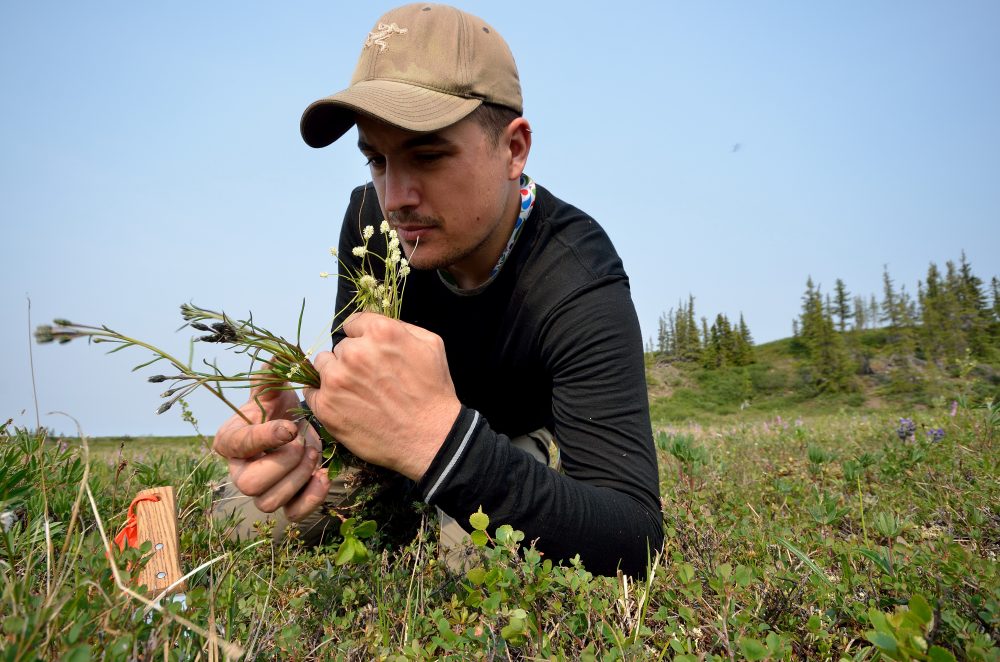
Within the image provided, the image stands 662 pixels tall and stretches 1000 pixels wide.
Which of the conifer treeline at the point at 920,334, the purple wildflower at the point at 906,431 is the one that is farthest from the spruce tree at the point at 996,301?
the purple wildflower at the point at 906,431

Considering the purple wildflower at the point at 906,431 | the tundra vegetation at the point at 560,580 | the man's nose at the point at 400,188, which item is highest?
the man's nose at the point at 400,188

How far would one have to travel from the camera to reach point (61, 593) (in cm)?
165

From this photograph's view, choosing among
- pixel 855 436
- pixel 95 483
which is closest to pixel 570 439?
A: pixel 95 483

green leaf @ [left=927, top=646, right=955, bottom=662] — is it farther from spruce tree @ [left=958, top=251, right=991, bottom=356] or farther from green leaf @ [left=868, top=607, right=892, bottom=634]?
spruce tree @ [left=958, top=251, right=991, bottom=356]

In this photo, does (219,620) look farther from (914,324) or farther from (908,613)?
(914,324)

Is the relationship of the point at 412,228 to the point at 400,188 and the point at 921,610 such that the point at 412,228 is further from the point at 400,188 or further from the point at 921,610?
the point at 921,610

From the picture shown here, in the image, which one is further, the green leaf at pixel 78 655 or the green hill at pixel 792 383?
the green hill at pixel 792 383

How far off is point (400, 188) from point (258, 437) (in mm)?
1280

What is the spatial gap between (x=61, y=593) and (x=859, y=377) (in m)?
86.7

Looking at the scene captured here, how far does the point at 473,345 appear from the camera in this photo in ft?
12.7

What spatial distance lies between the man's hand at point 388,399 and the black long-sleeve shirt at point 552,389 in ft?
0.24

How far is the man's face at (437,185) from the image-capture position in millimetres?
2854

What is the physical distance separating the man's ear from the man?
0.01 meters

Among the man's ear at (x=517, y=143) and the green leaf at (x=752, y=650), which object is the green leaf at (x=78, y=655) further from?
the man's ear at (x=517, y=143)
